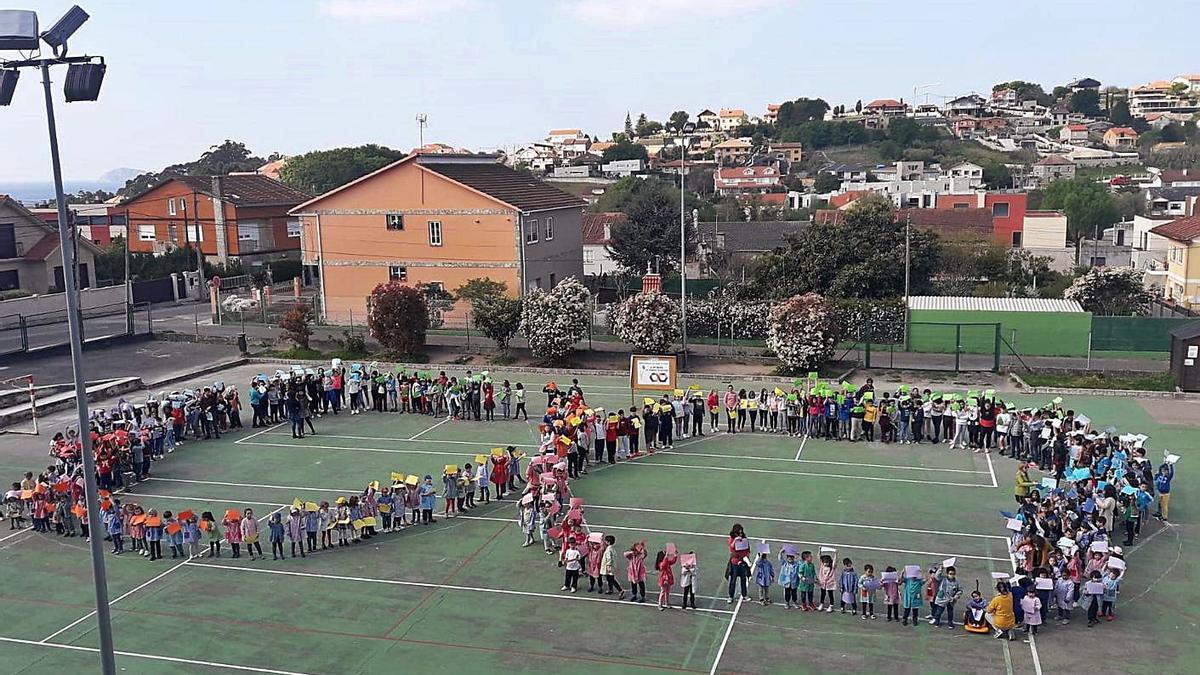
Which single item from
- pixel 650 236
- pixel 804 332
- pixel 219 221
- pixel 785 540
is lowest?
pixel 785 540

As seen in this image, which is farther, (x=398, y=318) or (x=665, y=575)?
(x=398, y=318)

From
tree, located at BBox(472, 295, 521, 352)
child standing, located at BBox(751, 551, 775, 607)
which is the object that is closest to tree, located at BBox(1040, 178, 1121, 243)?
tree, located at BBox(472, 295, 521, 352)

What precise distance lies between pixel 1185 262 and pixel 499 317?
31521mm

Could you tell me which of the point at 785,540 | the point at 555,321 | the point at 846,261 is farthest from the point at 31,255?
the point at 785,540

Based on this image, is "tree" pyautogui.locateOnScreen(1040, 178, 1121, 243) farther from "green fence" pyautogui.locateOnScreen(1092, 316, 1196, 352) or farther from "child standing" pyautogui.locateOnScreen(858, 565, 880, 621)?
"child standing" pyautogui.locateOnScreen(858, 565, 880, 621)

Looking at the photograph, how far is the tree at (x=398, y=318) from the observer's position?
3712 centimetres

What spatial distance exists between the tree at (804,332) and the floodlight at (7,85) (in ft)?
81.8

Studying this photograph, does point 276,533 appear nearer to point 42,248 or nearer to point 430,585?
point 430,585

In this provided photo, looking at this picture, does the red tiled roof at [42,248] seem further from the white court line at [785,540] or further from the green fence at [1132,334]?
the green fence at [1132,334]

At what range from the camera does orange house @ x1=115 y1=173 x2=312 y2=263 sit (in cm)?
6631

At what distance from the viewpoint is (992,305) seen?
3688 centimetres

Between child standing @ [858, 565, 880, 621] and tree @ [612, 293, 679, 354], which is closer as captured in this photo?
child standing @ [858, 565, 880, 621]

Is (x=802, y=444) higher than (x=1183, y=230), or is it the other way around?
(x=1183, y=230)

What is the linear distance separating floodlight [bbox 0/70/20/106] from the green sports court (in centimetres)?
799
